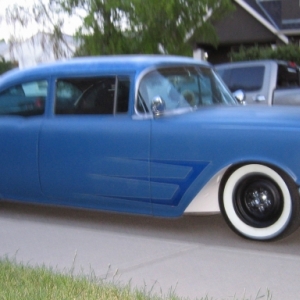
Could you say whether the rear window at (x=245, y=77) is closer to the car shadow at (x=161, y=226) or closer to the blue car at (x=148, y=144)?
the blue car at (x=148, y=144)

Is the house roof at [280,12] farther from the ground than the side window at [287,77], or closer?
farther from the ground

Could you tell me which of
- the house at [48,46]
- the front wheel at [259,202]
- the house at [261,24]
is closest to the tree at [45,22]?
the house at [48,46]

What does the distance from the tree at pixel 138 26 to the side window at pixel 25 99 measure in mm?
10702

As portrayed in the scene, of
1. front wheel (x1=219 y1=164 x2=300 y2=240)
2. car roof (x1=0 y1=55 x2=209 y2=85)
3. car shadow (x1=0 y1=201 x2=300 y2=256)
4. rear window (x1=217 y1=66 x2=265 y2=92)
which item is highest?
car roof (x1=0 y1=55 x2=209 y2=85)

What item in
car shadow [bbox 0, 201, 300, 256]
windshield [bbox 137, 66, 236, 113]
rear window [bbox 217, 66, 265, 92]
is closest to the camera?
car shadow [bbox 0, 201, 300, 256]

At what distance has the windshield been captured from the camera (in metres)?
6.18

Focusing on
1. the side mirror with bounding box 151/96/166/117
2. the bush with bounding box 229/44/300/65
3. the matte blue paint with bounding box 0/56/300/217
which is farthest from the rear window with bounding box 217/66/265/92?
the bush with bounding box 229/44/300/65

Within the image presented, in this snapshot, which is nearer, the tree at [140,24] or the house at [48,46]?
the tree at [140,24]

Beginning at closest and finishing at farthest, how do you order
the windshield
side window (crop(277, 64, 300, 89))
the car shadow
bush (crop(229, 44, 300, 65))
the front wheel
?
the front wheel, the car shadow, the windshield, side window (crop(277, 64, 300, 89)), bush (crop(229, 44, 300, 65))

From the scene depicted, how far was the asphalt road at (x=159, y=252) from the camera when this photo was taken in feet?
15.4

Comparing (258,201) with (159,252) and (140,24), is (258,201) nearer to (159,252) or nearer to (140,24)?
(159,252)

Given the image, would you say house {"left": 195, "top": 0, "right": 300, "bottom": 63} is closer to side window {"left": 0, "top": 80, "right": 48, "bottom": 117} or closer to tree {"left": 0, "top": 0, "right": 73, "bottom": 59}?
tree {"left": 0, "top": 0, "right": 73, "bottom": 59}

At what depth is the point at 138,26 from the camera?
709 inches

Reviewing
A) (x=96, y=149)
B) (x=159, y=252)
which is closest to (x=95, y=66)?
(x=96, y=149)
